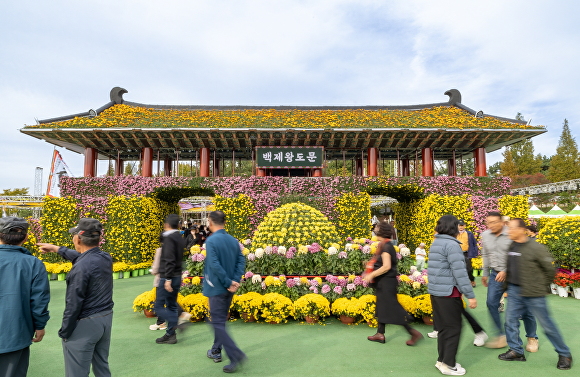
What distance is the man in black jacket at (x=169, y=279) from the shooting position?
15.8 ft

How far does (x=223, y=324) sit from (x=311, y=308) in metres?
2.39

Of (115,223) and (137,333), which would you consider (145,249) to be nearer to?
(115,223)

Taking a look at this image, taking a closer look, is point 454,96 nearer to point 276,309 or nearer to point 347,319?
point 347,319

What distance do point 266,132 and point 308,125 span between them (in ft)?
6.22

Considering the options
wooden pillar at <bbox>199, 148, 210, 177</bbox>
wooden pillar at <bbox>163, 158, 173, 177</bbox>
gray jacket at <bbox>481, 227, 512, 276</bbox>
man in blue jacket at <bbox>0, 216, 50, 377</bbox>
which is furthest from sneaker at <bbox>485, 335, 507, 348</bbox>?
wooden pillar at <bbox>163, 158, 173, 177</bbox>

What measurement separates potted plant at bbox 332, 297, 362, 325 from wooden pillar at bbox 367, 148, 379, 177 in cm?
989

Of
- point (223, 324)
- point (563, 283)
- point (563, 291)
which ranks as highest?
point (223, 324)

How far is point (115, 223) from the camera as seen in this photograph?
12.9m

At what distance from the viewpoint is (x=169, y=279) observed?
15.7 ft

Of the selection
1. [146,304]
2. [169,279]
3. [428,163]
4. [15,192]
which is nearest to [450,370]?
[169,279]

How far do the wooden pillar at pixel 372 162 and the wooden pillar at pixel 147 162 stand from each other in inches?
397

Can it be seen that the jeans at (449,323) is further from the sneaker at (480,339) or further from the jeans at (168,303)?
the jeans at (168,303)

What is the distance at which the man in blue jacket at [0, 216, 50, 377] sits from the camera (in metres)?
2.54

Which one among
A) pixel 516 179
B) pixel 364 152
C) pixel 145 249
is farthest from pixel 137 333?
pixel 516 179
